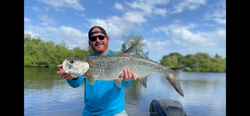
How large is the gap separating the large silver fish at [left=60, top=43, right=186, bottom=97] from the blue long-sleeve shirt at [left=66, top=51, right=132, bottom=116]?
27 centimetres

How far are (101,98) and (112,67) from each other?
0.73 m

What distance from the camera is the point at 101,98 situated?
10.4 ft

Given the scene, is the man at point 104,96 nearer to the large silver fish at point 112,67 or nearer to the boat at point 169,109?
the large silver fish at point 112,67

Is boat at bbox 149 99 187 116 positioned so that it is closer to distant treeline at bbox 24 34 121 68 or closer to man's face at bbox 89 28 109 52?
man's face at bbox 89 28 109 52

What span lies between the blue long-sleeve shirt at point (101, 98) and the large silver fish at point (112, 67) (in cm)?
27

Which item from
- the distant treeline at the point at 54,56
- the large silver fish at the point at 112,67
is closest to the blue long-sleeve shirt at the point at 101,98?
the large silver fish at the point at 112,67

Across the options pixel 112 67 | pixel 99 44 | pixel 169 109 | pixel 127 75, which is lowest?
pixel 169 109

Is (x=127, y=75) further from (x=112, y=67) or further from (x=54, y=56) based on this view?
(x=54, y=56)

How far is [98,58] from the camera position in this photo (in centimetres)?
312

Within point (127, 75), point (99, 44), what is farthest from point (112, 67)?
point (99, 44)
